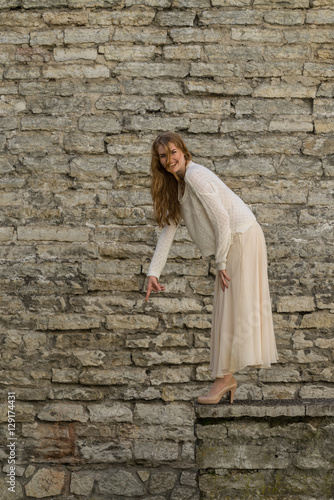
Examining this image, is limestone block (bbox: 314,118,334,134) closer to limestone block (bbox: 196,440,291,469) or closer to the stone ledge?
the stone ledge

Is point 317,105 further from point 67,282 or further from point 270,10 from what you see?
point 67,282

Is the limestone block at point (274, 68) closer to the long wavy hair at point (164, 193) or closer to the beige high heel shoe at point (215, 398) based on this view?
the long wavy hair at point (164, 193)

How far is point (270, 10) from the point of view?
5.28m

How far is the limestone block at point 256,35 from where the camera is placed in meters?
5.26

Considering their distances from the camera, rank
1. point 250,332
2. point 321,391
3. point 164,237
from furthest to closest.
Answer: point 321,391, point 164,237, point 250,332

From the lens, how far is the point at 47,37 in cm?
529

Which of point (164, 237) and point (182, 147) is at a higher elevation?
point (182, 147)

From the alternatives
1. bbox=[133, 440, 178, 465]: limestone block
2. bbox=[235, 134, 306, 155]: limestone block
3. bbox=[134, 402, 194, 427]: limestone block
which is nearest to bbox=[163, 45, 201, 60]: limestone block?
bbox=[235, 134, 306, 155]: limestone block

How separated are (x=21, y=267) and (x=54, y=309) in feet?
1.35

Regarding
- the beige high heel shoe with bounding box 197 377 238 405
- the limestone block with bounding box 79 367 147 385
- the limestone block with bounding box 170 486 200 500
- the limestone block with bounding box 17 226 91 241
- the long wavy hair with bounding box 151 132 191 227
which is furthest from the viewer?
the limestone block with bounding box 17 226 91 241

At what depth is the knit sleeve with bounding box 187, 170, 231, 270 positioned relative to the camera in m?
3.58

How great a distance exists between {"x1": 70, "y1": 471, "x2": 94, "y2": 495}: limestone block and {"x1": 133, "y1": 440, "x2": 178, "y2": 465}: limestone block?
1.23ft

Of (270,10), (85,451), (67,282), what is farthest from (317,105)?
(85,451)

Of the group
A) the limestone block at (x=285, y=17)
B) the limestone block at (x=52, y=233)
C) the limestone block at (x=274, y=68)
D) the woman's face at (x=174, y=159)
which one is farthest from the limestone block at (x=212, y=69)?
the woman's face at (x=174, y=159)
